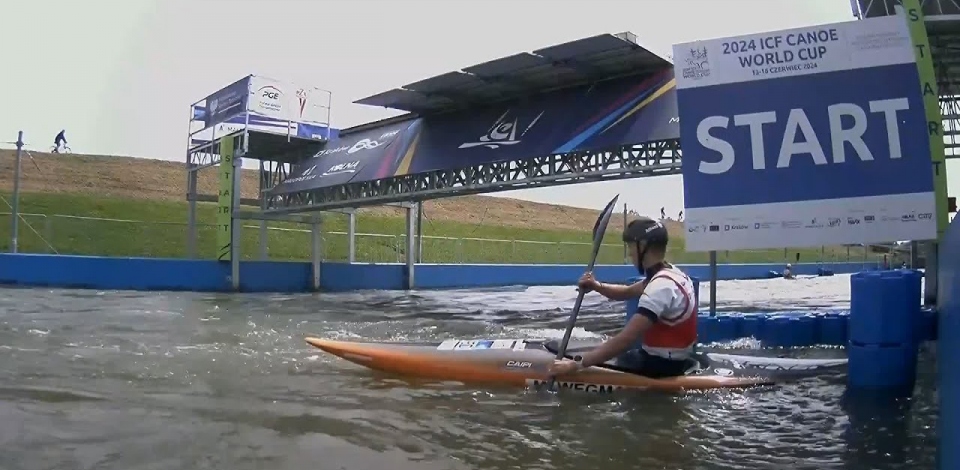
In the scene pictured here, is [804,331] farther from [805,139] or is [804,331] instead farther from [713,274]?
[805,139]

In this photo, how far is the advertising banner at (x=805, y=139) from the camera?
5180mm

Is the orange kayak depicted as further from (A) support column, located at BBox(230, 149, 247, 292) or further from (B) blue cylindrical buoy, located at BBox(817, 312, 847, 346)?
(A) support column, located at BBox(230, 149, 247, 292)

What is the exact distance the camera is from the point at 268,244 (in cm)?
2680

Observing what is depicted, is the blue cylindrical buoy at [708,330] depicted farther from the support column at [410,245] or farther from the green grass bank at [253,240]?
the green grass bank at [253,240]

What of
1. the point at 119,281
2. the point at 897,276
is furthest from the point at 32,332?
the point at 119,281

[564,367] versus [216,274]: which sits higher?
A: [216,274]

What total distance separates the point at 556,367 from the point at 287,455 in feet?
6.75

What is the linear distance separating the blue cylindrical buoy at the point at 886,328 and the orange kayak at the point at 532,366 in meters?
0.68

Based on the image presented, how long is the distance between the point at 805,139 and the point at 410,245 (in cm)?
1668

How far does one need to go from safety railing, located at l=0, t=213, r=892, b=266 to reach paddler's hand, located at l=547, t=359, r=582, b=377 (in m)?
18.1

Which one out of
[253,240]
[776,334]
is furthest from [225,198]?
[776,334]

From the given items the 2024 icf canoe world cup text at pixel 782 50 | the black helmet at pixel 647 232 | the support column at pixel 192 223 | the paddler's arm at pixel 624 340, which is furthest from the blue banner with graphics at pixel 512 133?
the paddler's arm at pixel 624 340

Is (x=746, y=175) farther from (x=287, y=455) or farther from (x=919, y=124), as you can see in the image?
(x=287, y=455)

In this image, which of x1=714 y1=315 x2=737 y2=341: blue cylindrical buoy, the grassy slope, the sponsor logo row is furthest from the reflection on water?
the grassy slope
